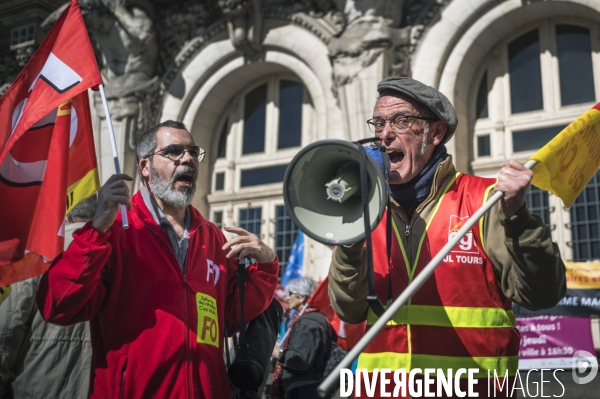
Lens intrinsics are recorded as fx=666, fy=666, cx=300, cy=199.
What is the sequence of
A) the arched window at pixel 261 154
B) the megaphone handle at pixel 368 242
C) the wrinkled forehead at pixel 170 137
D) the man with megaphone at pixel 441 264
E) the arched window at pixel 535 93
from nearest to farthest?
the megaphone handle at pixel 368 242 < the man with megaphone at pixel 441 264 < the wrinkled forehead at pixel 170 137 < the arched window at pixel 535 93 < the arched window at pixel 261 154

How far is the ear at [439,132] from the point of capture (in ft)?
10.1

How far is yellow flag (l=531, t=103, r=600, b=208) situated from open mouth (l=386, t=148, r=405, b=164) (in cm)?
57

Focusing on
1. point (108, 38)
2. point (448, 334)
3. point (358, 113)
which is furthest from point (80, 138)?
point (108, 38)

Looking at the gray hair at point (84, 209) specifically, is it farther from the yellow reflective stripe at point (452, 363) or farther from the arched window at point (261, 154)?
the arched window at point (261, 154)

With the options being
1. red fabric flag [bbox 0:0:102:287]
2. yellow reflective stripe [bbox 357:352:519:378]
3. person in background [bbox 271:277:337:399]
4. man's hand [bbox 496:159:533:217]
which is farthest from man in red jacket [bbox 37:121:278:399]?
person in background [bbox 271:277:337:399]

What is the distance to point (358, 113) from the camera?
998 centimetres

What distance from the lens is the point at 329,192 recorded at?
2799 mm

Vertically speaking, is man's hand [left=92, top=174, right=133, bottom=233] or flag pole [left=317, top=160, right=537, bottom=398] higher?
man's hand [left=92, top=174, right=133, bottom=233]

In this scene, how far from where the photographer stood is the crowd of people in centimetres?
274

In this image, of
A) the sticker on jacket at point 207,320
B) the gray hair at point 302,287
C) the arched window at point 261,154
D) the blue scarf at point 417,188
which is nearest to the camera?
the blue scarf at point 417,188

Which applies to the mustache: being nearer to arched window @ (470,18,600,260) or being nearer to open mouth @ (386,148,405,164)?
open mouth @ (386,148,405,164)

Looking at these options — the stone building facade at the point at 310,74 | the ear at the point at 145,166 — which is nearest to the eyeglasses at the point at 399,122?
the ear at the point at 145,166

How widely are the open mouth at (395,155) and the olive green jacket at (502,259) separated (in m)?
0.18

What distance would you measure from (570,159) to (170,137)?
198cm
